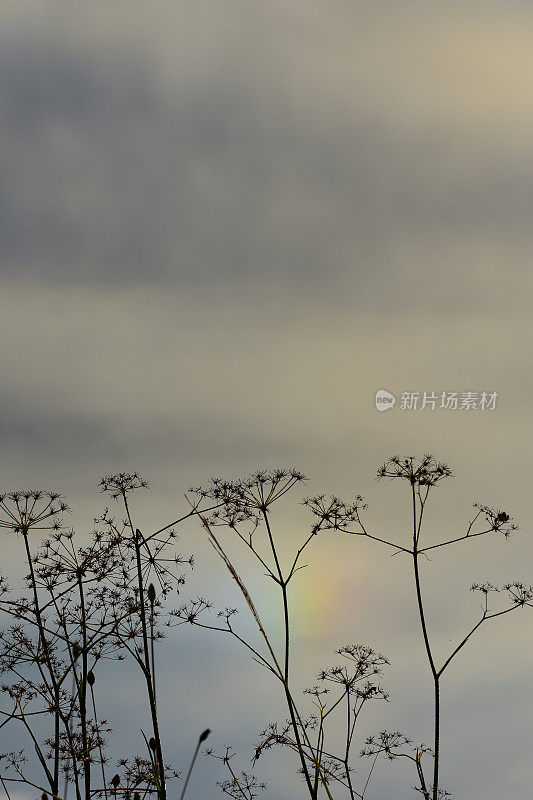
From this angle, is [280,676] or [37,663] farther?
[37,663]

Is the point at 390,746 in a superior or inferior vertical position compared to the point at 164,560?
inferior

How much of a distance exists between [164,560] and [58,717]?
1.44 m

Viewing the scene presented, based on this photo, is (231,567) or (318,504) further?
(318,504)

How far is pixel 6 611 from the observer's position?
6.89 m

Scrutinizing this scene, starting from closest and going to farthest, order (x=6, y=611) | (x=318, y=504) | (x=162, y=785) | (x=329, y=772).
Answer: (x=162, y=785), (x=329, y=772), (x=6, y=611), (x=318, y=504)

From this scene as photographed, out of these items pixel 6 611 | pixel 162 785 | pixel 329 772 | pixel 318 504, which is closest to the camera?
pixel 162 785

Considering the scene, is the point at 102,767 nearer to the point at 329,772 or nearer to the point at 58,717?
the point at 58,717

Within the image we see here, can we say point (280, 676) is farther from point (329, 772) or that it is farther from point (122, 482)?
point (122, 482)

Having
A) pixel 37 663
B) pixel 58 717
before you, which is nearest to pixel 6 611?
pixel 37 663

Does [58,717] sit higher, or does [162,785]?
[58,717]

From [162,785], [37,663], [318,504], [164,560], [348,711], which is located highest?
[318,504]

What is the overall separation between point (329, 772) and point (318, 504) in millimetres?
2131

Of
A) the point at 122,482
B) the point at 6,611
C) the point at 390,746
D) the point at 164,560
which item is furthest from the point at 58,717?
the point at 390,746

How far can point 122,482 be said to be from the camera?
23.5ft
